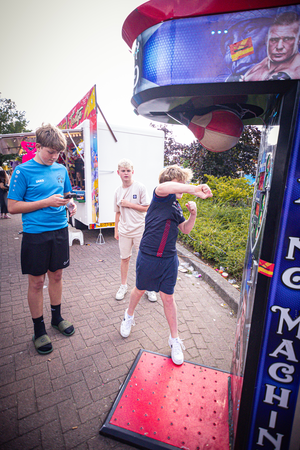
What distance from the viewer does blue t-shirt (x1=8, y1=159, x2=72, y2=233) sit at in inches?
82.7

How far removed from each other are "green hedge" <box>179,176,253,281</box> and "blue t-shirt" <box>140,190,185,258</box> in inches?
101

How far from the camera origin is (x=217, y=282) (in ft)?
13.0

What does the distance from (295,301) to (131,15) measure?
181 centimetres

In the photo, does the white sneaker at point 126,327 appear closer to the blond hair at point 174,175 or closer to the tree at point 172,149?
the blond hair at point 174,175

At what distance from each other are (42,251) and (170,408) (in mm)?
1858

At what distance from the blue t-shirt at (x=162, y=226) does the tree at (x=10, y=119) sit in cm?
3448

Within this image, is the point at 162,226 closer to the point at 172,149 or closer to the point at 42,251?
the point at 42,251

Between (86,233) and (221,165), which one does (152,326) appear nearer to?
(86,233)

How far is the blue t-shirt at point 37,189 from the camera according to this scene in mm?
2102

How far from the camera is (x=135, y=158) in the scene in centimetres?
617

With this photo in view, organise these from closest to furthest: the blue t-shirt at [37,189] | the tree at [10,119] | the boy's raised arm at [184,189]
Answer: the boy's raised arm at [184,189]
the blue t-shirt at [37,189]
the tree at [10,119]

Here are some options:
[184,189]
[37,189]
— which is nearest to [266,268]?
[184,189]

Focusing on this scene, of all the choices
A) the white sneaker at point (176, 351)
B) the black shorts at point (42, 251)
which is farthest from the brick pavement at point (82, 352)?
the black shorts at point (42, 251)

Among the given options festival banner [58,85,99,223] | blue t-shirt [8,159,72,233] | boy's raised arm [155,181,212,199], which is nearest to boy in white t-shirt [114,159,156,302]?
blue t-shirt [8,159,72,233]
